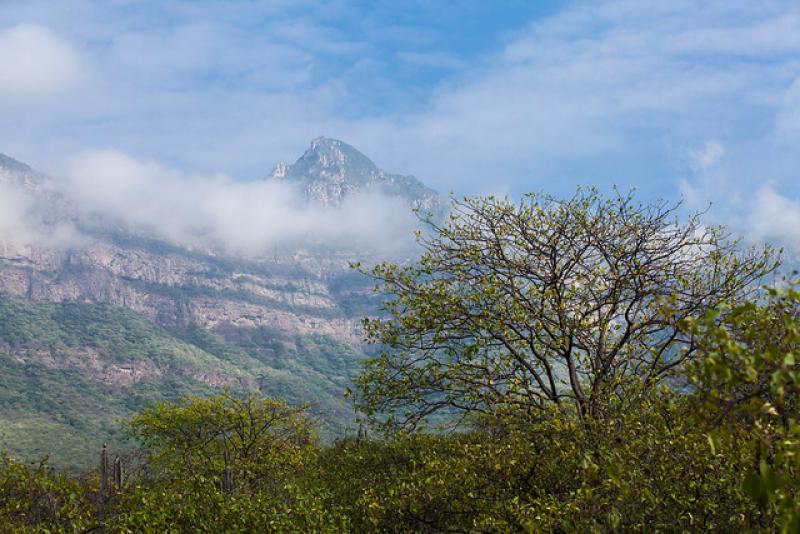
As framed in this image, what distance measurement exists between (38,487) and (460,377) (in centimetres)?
1250

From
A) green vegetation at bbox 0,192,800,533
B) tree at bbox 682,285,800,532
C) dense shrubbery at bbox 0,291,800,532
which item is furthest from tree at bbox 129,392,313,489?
tree at bbox 682,285,800,532

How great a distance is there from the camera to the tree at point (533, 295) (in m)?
17.8

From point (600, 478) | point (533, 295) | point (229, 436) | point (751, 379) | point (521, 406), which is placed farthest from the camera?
point (229, 436)

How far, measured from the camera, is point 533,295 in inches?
732

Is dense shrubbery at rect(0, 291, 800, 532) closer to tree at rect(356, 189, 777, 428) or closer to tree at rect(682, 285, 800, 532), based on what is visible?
tree at rect(682, 285, 800, 532)

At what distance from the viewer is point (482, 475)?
13.9 m

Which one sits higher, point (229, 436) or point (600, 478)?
point (229, 436)

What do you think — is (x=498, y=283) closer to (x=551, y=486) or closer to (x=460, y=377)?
(x=460, y=377)

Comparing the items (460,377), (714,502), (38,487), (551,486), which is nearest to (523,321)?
(460,377)

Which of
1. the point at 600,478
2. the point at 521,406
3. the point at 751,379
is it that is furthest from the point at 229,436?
the point at 751,379

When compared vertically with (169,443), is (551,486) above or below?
below

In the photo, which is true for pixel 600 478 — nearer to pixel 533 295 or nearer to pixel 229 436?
pixel 533 295

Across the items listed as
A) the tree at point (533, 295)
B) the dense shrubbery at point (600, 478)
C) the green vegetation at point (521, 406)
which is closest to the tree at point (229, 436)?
the green vegetation at point (521, 406)

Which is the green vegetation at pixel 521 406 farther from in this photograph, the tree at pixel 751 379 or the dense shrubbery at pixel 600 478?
the tree at pixel 751 379
